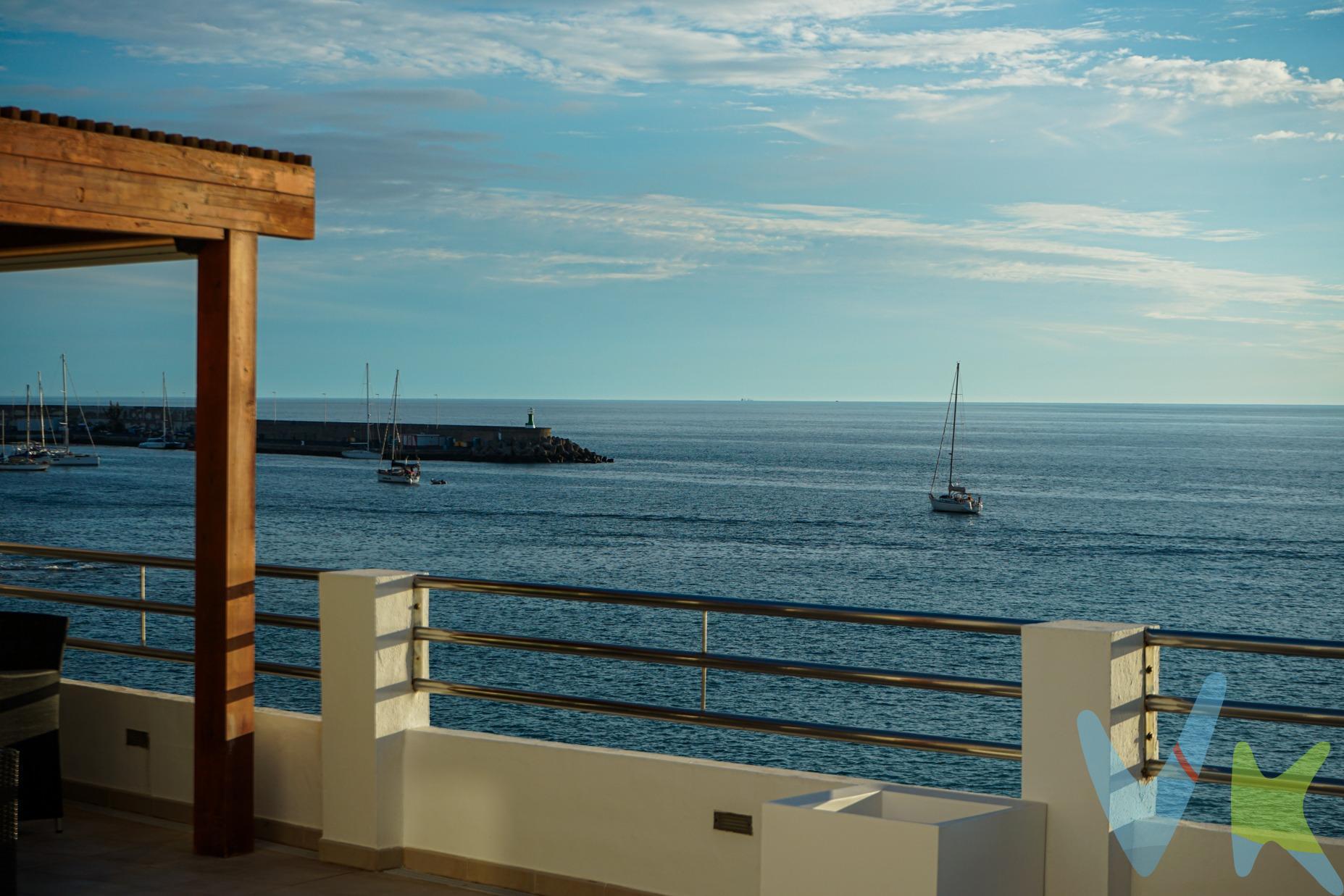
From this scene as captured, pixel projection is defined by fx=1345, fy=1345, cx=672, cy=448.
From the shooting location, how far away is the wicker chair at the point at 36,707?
4730 mm

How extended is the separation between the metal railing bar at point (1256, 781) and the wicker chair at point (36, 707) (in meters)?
3.66

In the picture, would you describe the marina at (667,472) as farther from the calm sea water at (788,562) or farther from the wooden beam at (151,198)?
the calm sea water at (788,562)

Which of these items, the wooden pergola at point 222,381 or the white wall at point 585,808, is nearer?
the white wall at point 585,808

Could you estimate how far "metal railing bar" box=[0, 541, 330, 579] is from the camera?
5.02m

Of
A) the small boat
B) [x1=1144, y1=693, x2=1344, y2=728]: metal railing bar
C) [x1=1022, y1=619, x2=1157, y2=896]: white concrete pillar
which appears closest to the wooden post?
[x1=1022, y1=619, x2=1157, y2=896]: white concrete pillar

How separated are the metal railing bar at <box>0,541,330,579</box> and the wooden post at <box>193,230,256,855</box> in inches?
5.7

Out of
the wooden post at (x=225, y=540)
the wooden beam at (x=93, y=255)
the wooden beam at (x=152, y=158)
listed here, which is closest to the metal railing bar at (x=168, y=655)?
the wooden post at (x=225, y=540)

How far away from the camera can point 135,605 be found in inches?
213

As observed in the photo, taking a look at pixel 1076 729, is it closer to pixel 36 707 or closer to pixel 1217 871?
pixel 1217 871

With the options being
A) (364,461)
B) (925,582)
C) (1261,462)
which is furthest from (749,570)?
(1261,462)

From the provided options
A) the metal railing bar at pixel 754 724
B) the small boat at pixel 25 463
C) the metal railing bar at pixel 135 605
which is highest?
the metal railing bar at pixel 135 605

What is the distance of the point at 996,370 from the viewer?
95.2 m

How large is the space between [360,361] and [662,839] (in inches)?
4050

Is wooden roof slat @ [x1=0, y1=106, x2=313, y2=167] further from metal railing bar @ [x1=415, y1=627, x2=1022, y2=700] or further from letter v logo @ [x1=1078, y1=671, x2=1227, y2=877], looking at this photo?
letter v logo @ [x1=1078, y1=671, x2=1227, y2=877]
